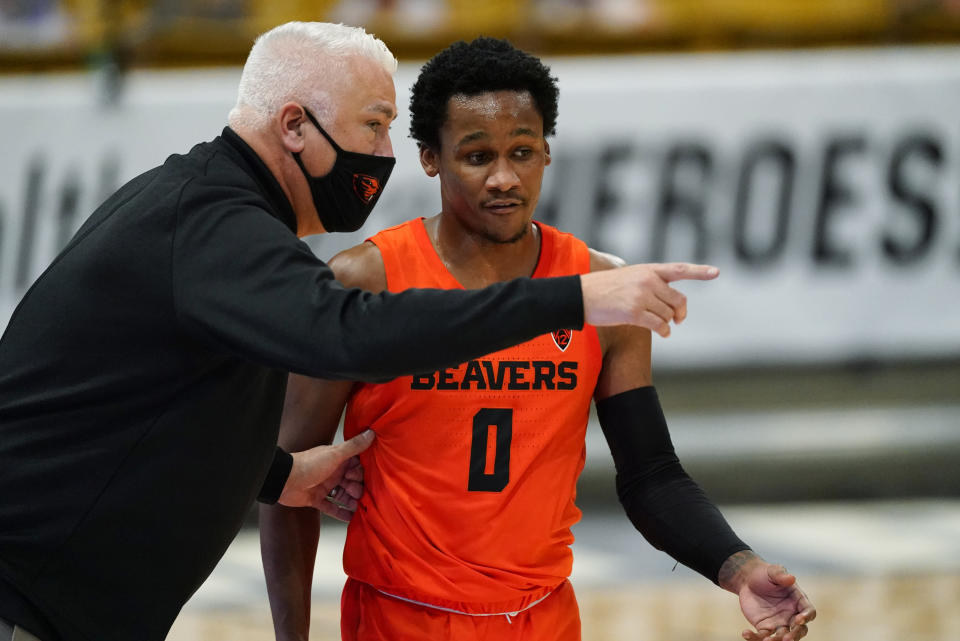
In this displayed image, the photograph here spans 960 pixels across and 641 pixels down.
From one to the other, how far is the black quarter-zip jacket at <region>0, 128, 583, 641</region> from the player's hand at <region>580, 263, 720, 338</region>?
0.08 ft

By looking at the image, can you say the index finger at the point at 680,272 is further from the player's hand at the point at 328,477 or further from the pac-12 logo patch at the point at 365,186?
the player's hand at the point at 328,477

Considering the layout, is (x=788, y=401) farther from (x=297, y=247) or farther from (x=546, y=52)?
(x=297, y=247)

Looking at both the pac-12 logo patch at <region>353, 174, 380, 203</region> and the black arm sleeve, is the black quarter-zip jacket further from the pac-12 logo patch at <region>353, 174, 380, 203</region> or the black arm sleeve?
the black arm sleeve

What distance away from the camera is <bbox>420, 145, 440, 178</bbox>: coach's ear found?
98.6 inches

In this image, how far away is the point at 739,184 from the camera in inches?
263

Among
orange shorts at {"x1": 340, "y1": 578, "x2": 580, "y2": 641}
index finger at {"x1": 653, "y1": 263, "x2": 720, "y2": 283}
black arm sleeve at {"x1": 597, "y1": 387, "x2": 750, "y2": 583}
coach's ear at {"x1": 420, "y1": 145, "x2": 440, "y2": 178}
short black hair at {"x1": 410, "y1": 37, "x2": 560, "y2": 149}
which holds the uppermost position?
short black hair at {"x1": 410, "y1": 37, "x2": 560, "y2": 149}

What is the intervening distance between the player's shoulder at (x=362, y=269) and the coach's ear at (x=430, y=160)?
211 millimetres

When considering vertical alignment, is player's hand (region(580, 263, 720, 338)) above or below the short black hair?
below

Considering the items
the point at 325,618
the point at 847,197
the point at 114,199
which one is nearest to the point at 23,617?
the point at 114,199

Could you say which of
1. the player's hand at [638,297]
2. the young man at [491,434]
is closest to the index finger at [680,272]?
the player's hand at [638,297]

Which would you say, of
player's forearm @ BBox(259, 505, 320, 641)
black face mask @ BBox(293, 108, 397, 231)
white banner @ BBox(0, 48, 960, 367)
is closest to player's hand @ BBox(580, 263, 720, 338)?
black face mask @ BBox(293, 108, 397, 231)

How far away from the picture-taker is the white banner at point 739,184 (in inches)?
260

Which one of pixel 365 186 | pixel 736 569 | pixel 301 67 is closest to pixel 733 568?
pixel 736 569

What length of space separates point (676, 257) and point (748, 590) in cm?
455
